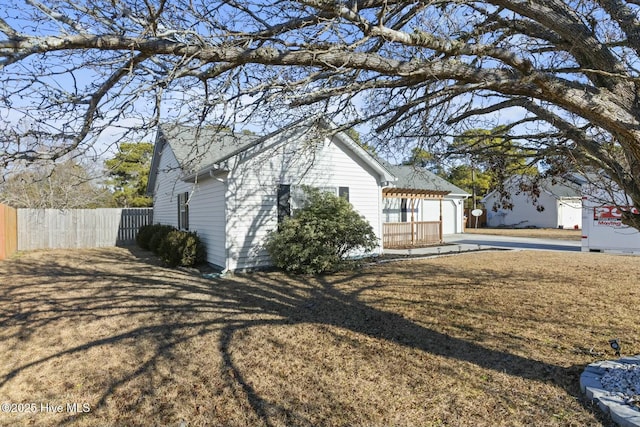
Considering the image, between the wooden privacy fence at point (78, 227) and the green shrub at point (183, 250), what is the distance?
922 centimetres

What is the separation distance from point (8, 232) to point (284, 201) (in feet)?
36.7

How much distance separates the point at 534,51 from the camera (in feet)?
15.7

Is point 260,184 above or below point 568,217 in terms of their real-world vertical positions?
above

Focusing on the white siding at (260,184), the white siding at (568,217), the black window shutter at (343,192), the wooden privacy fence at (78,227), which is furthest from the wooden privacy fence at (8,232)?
the white siding at (568,217)

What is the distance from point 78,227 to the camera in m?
18.4

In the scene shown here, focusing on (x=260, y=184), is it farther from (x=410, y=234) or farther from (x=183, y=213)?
(x=410, y=234)

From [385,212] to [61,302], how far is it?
15.7 m

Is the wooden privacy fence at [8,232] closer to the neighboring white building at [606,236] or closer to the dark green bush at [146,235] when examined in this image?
the dark green bush at [146,235]

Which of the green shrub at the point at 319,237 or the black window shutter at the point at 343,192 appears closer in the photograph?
the green shrub at the point at 319,237

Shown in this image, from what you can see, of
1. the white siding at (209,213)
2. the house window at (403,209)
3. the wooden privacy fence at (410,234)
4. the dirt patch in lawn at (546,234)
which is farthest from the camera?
the dirt patch in lawn at (546,234)

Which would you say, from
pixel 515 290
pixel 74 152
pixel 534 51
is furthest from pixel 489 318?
pixel 74 152

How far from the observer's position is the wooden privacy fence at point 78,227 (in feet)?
56.4

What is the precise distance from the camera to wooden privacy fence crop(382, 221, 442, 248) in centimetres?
1644

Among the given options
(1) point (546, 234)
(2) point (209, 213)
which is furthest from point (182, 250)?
(1) point (546, 234)
